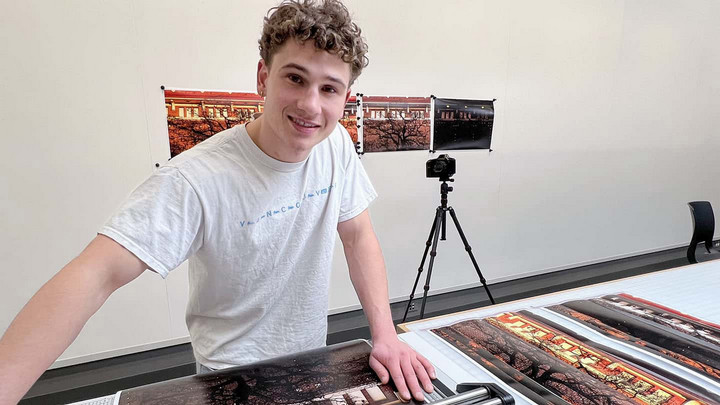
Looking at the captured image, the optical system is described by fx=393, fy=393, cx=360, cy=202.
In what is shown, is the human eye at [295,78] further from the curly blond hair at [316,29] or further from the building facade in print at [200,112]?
the building facade in print at [200,112]

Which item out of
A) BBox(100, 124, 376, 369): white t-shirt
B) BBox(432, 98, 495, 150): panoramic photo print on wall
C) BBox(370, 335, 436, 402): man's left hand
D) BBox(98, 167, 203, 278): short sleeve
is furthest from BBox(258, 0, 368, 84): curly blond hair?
BBox(432, 98, 495, 150): panoramic photo print on wall

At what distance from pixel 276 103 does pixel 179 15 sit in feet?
6.01

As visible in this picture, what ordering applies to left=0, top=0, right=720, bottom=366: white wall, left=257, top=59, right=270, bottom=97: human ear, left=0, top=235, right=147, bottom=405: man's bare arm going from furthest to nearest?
left=0, top=0, right=720, bottom=366: white wall, left=257, top=59, right=270, bottom=97: human ear, left=0, top=235, right=147, bottom=405: man's bare arm

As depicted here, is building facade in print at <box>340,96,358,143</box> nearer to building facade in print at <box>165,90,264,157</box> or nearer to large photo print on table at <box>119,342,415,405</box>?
building facade in print at <box>165,90,264,157</box>

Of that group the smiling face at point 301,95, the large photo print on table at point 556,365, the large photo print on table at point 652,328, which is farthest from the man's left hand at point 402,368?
the large photo print on table at point 652,328

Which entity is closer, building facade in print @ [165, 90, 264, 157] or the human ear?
the human ear

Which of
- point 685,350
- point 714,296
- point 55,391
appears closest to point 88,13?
point 55,391

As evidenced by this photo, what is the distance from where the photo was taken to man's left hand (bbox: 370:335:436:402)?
0.81 metres

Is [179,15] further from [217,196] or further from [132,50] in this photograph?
[217,196]

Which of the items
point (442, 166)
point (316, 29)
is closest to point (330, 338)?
point (442, 166)

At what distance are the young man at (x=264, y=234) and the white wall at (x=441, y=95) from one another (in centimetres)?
164

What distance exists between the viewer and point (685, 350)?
3.34 ft

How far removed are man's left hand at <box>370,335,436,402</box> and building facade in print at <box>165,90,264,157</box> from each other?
1.96 metres

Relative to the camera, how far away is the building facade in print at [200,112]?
7.68ft
